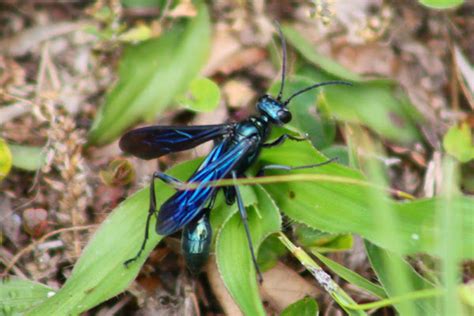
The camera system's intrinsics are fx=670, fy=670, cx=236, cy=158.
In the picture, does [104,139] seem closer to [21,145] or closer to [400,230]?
[21,145]

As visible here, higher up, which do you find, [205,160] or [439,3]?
[439,3]

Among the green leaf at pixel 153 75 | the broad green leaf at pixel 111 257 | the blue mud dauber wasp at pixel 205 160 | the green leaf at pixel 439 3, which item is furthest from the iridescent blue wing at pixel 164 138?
the green leaf at pixel 439 3

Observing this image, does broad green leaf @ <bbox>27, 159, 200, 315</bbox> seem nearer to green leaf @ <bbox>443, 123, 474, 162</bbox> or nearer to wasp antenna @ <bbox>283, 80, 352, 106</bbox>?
wasp antenna @ <bbox>283, 80, 352, 106</bbox>

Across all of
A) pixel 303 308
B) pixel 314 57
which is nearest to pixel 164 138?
pixel 303 308

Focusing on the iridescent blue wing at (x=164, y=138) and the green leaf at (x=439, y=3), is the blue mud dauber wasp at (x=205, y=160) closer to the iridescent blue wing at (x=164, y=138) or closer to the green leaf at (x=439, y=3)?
the iridescent blue wing at (x=164, y=138)

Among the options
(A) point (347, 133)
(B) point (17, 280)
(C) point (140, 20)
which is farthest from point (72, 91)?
(A) point (347, 133)

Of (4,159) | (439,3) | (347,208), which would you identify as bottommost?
(347,208)

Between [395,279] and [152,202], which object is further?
[152,202]

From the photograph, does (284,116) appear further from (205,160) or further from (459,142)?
(459,142)
